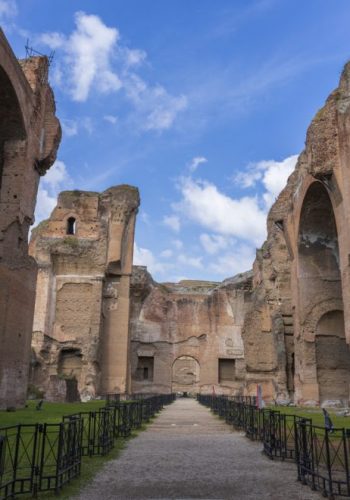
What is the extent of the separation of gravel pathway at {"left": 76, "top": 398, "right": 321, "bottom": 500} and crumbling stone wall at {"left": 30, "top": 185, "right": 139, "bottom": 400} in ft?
54.8

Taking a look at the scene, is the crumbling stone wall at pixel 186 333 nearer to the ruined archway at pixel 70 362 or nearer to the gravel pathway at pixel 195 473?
the ruined archway at pixel 70 362

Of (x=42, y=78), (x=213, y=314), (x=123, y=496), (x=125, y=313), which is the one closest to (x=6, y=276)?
(x=42, y=78)

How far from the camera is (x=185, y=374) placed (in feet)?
124

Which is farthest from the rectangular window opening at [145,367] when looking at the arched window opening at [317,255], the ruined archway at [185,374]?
the arched window opening at [317,255]

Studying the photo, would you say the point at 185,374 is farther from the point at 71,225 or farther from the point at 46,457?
the point at 46,457

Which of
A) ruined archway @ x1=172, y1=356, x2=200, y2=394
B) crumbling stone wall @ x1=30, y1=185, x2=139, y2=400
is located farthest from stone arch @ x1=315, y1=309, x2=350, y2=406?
ruined archway @ x1=172, y1=356, x2=200, y2=394

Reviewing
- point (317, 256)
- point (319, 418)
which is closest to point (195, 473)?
point (319, 418)

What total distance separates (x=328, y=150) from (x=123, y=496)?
12.4 metres

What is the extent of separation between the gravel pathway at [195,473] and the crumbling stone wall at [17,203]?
19.4 ft

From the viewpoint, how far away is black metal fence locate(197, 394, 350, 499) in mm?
4530

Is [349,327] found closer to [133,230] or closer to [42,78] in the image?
[42,78]

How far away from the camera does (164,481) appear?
5.08 m

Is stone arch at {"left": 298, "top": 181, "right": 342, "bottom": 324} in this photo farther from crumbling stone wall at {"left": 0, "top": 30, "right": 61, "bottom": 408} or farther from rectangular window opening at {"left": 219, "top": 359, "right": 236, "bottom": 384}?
rectangular window opening at {"left": 219, "top": 359, "right": 236, "bottom": 384}

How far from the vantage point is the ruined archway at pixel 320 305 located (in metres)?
17.1
